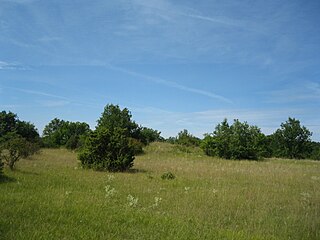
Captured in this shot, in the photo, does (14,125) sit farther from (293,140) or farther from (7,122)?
Result: (293,140)

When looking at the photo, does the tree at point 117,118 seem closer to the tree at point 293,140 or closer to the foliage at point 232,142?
the foliage at point 232,142

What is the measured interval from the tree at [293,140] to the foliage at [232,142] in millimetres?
21116

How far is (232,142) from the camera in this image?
38.9 metres

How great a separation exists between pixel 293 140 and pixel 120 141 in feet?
158

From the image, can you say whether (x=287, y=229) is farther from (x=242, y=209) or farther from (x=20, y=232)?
(x=20, y=232)

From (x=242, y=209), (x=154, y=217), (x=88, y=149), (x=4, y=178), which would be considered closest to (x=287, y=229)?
(x=242, y=209)

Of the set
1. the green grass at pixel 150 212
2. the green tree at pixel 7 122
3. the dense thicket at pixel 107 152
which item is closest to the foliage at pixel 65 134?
the green tree at pixel 7 122

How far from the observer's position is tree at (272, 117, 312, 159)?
60875 millimetres

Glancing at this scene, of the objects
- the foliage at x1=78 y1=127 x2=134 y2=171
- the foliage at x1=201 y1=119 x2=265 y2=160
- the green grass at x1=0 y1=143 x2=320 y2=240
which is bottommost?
the green grass at x1=0 y1=143 x2=320 y2=240

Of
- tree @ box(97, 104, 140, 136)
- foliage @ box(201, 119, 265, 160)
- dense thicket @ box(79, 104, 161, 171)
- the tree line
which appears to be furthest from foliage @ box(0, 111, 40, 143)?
dense thicket @ box(79, 104, 161, 171)

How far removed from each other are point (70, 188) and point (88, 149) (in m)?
9.29

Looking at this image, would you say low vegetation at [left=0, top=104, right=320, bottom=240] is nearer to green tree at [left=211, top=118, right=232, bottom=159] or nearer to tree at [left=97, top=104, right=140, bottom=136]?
green tree at [left=211, top=118, right=232, bottom=159]

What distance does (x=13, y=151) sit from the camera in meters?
16.8

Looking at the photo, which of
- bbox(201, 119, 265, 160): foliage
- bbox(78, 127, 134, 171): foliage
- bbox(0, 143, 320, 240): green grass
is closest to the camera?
bbox(0, 143, 320, 240): green grass
